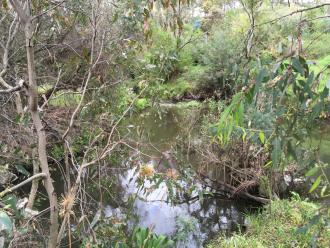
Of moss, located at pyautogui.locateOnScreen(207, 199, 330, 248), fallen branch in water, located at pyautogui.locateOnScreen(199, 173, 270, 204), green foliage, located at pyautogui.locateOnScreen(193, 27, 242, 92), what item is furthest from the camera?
green foliage, located at pyautogui.locateOnScreen(193, 27, 242, 92)

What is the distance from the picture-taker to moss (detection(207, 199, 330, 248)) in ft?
13.8

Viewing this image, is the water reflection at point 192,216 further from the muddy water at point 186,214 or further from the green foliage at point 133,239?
the green foliage at point 133,239

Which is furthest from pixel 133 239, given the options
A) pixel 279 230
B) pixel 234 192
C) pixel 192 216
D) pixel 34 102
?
pixel 234 192

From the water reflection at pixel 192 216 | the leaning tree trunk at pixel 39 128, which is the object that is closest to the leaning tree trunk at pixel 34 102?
the leaning tree trunk at pixel 39 128

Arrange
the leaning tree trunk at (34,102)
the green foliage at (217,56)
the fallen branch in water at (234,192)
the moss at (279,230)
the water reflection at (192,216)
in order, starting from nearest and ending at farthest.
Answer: the leaning tree trunk at (34,102), the moss at (279,230), the water reflection at (192,216), the fallen branch in water at (234,192), the green foliage at (217,56)

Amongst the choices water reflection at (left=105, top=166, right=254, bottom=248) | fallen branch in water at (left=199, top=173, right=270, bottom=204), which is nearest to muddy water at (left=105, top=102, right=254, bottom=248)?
water reflection at (left=105, top=166, right=254, bottom=248)

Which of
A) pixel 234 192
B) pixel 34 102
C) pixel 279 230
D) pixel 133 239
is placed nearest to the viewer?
pixel 34 102

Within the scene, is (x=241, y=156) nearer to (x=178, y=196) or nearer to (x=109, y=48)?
(x=178, y=196)

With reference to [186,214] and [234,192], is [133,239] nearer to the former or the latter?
[186,214]

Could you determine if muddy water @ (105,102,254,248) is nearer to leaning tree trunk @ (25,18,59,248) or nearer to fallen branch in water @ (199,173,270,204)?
fallen branch in water @ (199,173,270,204)

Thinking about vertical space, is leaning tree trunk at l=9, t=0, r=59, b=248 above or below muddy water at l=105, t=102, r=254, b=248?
above

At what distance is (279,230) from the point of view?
14.7 ft

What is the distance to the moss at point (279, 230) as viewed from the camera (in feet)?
13.8

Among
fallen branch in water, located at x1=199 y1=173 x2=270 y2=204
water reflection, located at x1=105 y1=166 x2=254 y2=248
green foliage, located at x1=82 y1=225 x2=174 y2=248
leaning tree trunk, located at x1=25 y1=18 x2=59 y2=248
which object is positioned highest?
leaning tree trunk, located at x1=25 y1=18 x2=59 y2=248
